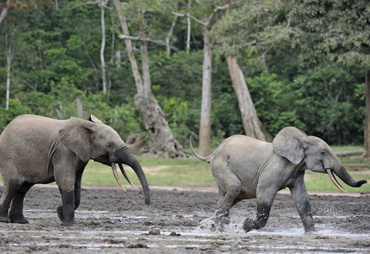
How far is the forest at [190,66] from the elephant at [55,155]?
44.9 feet

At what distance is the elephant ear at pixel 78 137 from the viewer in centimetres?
1241

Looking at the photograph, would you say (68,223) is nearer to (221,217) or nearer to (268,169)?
(221,217)

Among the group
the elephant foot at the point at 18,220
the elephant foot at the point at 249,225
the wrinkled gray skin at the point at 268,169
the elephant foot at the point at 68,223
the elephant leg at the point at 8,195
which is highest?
the wrinkled gray skin at the point at 268,169

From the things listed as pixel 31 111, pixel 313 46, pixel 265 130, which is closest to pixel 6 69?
pixel 31 111

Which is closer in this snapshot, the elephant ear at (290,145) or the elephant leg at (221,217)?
the elephant ear at (290,145)

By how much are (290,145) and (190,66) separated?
3223 centimetres

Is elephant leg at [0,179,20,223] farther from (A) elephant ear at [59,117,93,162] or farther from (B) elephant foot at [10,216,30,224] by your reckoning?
(A) elephant ear at [59,117,93,162]

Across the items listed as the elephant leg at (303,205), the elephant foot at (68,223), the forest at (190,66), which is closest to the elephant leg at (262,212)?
the elephant leg at (303,205)

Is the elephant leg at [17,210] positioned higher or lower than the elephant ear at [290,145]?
lower

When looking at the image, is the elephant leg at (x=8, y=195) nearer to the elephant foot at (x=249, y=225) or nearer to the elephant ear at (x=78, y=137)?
the elephant ear at (x=78, y=137)

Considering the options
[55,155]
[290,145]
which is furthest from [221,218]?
[55,155]

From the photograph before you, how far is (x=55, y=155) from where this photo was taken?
1253 centimetres

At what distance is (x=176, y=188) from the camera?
23.0m

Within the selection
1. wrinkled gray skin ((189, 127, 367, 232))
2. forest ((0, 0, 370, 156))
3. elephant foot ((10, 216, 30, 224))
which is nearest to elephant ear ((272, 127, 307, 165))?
wrinkled gray skin ((189, 127, 367, 232))
